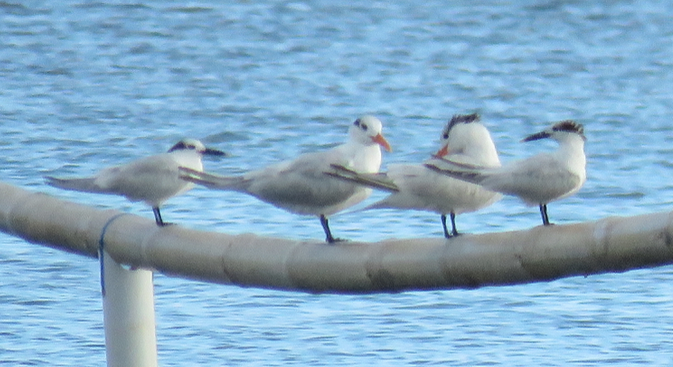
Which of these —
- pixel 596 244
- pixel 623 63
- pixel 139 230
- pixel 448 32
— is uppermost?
pixel 448 32

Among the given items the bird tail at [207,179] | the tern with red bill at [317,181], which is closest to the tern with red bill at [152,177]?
the tern with red bill at [317,181]

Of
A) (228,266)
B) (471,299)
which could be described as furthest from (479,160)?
(471,299)

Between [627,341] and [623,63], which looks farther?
[623,63]

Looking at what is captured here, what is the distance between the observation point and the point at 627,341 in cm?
457

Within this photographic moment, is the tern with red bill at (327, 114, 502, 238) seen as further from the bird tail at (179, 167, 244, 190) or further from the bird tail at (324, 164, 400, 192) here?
the bird tail at (179, 167, 244, 190)

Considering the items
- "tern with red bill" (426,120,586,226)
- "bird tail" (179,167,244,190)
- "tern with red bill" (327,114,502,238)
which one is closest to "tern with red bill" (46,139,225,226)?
"bird tail" (179,167,244,190)

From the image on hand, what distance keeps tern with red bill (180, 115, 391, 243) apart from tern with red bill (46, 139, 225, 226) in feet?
0.33

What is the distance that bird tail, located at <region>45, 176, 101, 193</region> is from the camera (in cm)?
280

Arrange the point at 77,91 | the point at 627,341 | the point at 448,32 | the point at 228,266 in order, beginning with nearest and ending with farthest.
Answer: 1. the point at 228,266
2. the point at 627,341
3. the point at 77,91
4. the point at 448,32

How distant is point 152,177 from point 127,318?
302mm

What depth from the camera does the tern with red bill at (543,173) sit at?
106 inches

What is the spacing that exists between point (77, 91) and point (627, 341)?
510cm

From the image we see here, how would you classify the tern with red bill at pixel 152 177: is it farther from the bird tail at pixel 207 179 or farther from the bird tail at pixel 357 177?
the bird tail at pixel 357 177

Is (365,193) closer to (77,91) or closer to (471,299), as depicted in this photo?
(471,299)
